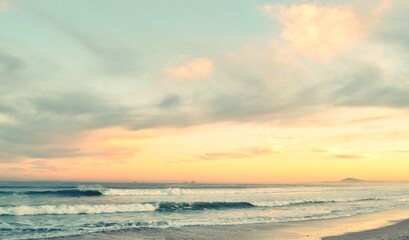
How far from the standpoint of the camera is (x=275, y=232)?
22016 mm

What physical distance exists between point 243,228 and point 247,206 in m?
18.9

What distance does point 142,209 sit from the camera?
37.5 m

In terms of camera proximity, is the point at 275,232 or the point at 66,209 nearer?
the point at 275,232

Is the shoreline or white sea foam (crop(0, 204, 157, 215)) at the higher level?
white sea foam (crop(0, 204, 157, 215))

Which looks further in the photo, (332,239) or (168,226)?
(168,226)

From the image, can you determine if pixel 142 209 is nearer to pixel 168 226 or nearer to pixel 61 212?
pixel 61 212

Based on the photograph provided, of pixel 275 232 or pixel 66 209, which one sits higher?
pixel 66 209

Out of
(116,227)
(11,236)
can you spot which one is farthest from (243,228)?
(11,236)

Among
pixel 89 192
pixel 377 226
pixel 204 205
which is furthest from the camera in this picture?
pixel 89 192

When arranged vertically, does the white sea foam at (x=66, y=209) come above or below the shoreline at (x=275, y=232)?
above

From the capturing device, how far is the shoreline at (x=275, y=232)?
19672 millimetres

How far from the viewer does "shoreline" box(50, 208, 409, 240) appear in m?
19.7

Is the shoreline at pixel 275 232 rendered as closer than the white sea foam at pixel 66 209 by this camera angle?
Yes

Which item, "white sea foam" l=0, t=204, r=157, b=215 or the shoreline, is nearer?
the shoreline
